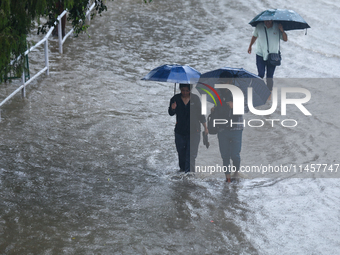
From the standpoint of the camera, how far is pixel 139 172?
7367 mm

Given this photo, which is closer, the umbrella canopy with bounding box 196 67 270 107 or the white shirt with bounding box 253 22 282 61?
the umbrella canopy with bounding box 196 67 270 107

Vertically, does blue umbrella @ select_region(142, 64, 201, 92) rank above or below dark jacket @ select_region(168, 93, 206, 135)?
above

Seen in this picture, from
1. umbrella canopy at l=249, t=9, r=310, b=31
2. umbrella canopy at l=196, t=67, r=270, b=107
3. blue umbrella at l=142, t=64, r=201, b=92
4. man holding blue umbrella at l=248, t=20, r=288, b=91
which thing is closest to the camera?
blue umbrella at l=142, t=64, r=201, b=92

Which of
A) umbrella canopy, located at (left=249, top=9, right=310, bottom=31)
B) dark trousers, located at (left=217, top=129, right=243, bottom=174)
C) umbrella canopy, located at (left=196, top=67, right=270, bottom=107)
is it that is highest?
umbrella canopy, located at (left=249, top=9, right=310, bottom=31)

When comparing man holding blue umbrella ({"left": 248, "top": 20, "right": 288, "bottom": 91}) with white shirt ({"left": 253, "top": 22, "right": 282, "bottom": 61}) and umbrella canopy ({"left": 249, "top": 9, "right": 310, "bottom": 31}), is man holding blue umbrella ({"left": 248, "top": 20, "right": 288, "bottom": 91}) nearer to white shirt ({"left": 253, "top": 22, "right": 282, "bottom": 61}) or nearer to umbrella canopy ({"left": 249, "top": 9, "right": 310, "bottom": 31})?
white shirt ({"left": 253, "top": 22, "right": 282, "bottom": 61})

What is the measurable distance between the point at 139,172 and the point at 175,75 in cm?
178

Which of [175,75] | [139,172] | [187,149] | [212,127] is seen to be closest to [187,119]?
[212,127]

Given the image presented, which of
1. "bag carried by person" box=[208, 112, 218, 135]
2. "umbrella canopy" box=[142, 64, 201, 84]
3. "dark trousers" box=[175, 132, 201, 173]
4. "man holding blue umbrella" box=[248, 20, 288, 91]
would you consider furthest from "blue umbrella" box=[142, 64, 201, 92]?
"man holding blue umbrella" box=[248, 20, 288, 91]

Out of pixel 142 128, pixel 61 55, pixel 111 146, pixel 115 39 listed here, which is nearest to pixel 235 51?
pixel 115 39

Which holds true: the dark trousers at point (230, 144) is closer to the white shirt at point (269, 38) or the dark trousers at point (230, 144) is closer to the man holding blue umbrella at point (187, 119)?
the man holding blue umbrella at point (187, 119)

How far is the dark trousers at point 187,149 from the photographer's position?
7047 millimetres

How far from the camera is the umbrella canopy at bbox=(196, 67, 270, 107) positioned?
22.0 ft

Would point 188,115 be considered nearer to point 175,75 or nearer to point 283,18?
point 175,75

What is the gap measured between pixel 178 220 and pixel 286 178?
7.35 feet
